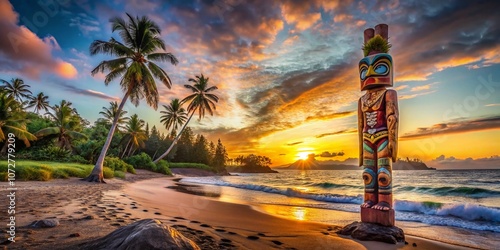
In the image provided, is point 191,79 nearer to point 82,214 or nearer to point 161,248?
point 82,214

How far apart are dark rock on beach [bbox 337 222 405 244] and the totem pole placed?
0.20 meters

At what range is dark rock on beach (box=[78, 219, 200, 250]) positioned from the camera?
2.35 metres

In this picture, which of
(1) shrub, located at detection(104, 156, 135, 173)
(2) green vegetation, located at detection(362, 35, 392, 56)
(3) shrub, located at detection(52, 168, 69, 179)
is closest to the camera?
(2) green vegetation, located at detection(362, 35, 392, 56)

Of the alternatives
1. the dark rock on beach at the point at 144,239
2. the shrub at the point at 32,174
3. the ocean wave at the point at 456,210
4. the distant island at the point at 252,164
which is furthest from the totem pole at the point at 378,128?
the distant island at the point at 252,164

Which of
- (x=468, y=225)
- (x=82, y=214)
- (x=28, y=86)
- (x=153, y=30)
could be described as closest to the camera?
(x=82, y=214)

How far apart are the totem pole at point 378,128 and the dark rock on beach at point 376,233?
0.66 ft

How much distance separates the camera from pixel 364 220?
550 cm

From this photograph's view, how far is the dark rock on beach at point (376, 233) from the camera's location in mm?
4832

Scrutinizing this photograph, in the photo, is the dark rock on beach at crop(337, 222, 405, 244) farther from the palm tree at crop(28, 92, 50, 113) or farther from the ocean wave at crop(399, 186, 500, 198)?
the palm tree at crop(28, 92, 50, 113)

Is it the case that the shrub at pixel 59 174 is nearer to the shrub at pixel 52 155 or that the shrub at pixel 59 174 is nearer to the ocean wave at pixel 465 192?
the shrub at pixel 52 155

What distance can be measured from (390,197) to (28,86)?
6414cm

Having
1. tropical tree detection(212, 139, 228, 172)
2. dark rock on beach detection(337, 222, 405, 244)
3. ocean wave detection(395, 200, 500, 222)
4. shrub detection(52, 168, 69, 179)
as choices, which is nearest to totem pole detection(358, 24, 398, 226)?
dark rock on beach detection(337, 222, 405, 244)

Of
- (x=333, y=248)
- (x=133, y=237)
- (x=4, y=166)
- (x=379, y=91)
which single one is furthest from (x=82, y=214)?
A: (x=4, y=166)

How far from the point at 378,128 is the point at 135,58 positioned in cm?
1831
